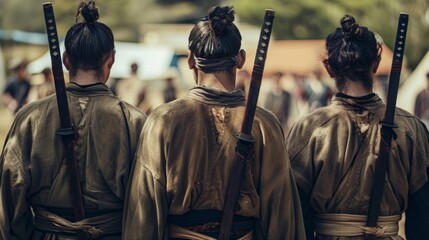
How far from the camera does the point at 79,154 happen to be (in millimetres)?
6148

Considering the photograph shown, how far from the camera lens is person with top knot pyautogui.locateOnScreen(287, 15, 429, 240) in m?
6.43

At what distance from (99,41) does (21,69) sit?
14.4m

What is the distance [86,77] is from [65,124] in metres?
0.37

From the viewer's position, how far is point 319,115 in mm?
6590

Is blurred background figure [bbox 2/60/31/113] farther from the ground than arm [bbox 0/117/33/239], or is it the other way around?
arm [bbox 0/117/33/239]

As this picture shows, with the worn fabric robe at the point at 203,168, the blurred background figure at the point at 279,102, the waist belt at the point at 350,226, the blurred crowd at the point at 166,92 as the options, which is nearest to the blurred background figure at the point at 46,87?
the blurred crowd at the point at 166,92

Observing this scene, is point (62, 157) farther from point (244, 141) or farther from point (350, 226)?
point (350, 226)

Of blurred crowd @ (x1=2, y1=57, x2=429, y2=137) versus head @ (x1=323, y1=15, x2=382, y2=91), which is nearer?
head @ (x1=323, y1=15, x2=382, y2=91)

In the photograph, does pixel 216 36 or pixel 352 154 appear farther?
pixel 352 154

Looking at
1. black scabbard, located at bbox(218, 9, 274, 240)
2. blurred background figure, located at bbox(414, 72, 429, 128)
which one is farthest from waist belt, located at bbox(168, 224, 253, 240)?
blurred background figure, located at bbox(414, 72, 429, 128)

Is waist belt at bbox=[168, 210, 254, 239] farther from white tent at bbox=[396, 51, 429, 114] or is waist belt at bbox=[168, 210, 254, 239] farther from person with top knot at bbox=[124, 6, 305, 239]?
white tent at bbox=[396, 51, 429, 114]

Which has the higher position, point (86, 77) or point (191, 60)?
point (191, 60)

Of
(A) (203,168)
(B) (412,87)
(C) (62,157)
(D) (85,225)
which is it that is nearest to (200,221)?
(A) (203,168)

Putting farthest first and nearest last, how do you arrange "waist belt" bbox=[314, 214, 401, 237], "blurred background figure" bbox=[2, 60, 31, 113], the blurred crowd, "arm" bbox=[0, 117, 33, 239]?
"blurred background figure" bbox=[2, 60, 31, 113], the blurred crowd, "waist belt" bbox=[314, 214, 401, 237], "arm" bbox=[0, 117, 33, 239]
